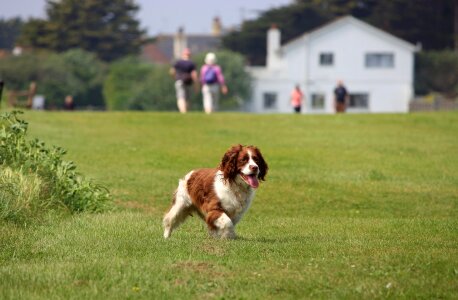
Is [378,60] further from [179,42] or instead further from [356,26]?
[179,42]

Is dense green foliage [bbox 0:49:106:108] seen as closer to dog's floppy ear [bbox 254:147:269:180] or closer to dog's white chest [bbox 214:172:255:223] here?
dog's floppy ear [bbox 254:147:269:180]

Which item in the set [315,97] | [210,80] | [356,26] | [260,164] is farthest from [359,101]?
[260,164]

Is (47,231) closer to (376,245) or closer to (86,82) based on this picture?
(376,245)

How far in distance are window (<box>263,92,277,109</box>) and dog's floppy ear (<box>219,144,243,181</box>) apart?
84.9 meters

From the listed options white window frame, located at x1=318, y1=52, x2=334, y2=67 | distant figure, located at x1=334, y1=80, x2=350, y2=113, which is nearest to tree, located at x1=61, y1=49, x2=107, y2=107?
white window frame, located at x1=318, y1=52, x2=334, y2=67

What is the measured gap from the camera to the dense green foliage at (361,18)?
10219cm

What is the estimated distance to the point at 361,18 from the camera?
107 metres

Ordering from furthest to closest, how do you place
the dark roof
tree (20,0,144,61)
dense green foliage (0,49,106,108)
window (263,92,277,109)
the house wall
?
1. the dark roof
2. tree (20,0,144,61)
3. dense green foliage (0,49,106,108)
4. window (263,92,277,109)
5. the house wall

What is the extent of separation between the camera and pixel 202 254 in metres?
11.7

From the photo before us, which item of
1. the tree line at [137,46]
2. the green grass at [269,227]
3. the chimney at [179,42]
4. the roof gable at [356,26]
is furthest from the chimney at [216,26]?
the green grass at [269,227]

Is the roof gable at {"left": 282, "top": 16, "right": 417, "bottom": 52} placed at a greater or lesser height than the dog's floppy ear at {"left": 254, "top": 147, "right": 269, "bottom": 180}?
greater

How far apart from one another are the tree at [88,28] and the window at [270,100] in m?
21.5

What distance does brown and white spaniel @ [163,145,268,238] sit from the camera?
1294 cm

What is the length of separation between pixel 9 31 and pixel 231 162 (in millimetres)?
172369
